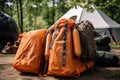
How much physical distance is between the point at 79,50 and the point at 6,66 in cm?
258

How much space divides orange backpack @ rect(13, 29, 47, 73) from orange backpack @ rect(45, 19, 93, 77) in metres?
0.27

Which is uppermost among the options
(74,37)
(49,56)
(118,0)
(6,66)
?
(118,0)

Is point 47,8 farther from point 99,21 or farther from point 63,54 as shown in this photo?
point 63,54

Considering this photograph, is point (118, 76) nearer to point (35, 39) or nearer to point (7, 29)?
point (35, 39)

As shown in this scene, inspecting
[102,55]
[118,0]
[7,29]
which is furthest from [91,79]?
[7,29]

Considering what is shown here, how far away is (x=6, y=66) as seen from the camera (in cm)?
796

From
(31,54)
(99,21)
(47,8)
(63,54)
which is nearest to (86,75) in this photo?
(63,54)

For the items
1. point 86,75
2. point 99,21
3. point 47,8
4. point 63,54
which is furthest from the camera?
point 47,8

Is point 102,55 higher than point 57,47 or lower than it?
lower

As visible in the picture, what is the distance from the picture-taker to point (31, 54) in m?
6.62

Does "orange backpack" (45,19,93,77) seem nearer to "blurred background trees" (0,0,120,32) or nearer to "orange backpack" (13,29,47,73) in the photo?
"orange backpack" (13,29,47,73)

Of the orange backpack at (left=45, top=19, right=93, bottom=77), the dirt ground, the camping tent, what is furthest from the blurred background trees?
the orange backpack at (left=45, top=19, right=93, bottom=77)

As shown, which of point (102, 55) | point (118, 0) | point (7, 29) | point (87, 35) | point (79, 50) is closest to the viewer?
point (79, 50)

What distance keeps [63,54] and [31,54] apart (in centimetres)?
82
